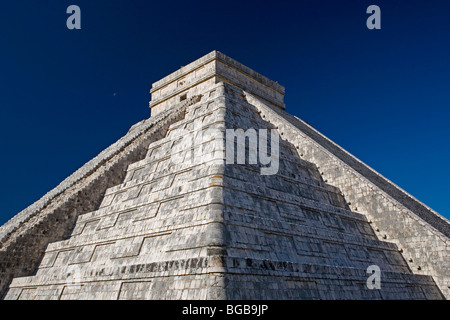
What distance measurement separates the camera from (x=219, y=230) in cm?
687

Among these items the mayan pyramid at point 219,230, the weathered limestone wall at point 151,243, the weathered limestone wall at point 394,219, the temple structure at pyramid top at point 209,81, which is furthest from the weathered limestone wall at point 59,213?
the weathered limestone wall at point 394,219

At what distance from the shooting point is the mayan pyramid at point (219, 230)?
6887 millimetres

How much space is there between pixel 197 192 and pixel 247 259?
2.03m

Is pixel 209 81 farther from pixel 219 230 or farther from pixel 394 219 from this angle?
pixel 219 230

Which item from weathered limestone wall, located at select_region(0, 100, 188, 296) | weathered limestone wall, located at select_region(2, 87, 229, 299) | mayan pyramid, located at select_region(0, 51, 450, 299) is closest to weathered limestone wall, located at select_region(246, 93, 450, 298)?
mayan pyramid, located at select_region(0, 51, 450, 299)

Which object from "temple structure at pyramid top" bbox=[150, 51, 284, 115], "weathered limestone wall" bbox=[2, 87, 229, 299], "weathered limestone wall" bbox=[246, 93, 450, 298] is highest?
"temple structure at pyramid top" bbox=[150, 51, 284, 115]

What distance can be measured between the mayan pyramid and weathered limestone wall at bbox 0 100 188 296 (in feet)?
0.11

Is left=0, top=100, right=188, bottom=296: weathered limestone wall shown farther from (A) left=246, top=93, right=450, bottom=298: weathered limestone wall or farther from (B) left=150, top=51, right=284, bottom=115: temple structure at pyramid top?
(A) left=246, top=93, right=450, bottom=298: weathered limestone wall

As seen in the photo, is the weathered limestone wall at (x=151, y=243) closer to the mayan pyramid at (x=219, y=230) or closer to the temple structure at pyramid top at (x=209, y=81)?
the mayan pyramid at (x=219, y=230)

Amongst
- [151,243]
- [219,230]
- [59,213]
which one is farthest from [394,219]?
[59,213]

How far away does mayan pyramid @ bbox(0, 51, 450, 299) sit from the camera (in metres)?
6.89

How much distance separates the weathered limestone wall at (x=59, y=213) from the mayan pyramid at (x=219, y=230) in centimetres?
→ 3

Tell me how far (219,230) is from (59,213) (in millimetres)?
6271
